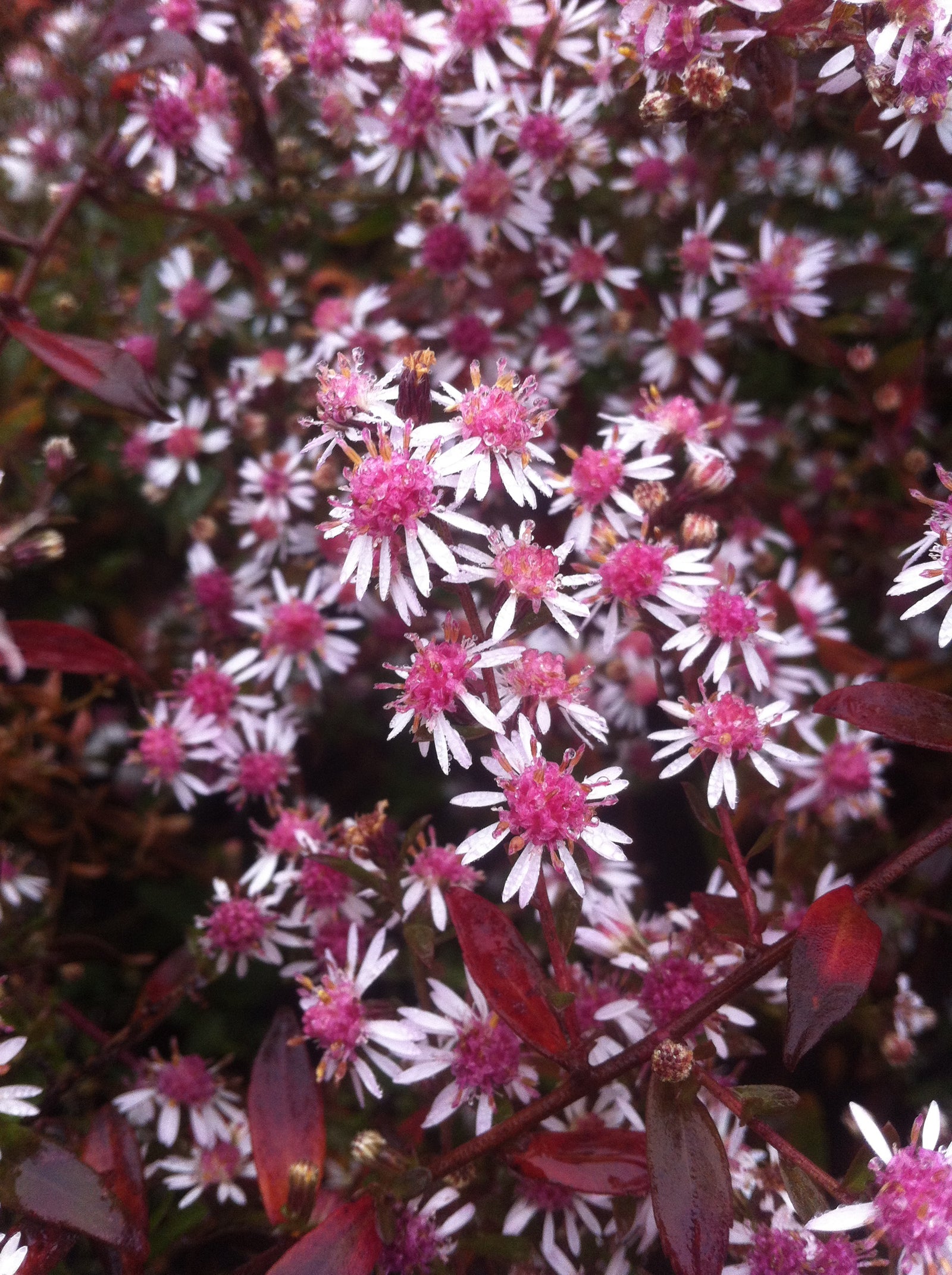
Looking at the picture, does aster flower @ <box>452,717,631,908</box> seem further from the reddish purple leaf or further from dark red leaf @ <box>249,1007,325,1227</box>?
the reddish purple leaf

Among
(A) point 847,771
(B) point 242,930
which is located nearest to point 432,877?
(B) point 242,930

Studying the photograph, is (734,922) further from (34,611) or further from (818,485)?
(34,611)

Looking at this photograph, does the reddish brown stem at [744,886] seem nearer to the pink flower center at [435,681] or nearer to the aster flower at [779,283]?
the pink flower center at [435,681]

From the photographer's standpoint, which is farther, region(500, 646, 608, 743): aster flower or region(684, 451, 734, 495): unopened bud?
region(684, 451, 734, 495): unopened bud

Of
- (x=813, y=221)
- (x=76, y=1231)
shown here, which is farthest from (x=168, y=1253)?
(x=813, y=221)

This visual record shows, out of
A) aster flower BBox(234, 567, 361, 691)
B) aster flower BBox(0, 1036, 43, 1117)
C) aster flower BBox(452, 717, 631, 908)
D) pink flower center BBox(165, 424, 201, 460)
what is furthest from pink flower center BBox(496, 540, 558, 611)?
pink flower center BBox(165, 424, 201, 460)

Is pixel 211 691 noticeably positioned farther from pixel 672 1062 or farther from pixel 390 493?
pixel 672 1062
